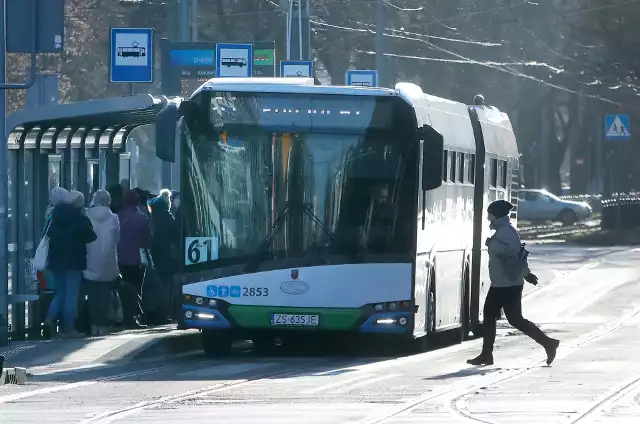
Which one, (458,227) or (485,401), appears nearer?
(485,401)

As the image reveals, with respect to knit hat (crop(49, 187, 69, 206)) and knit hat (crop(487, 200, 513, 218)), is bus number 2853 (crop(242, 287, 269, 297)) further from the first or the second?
knit hat (crop(49, 187, 69, 206))

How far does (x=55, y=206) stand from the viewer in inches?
730

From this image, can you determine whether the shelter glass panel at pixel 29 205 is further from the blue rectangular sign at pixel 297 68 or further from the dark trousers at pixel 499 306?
the blue rectangular sign at pixel 297 68

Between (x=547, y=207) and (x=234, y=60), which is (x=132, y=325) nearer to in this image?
(x=234, y=60)

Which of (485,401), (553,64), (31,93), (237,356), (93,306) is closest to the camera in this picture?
(485,401)

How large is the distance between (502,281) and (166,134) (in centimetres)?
334

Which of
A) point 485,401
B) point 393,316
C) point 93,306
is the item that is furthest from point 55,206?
point 485,401

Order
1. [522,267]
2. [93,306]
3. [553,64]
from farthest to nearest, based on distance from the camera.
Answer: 1. [553,64]
2. [93,306]
3. [522,267]

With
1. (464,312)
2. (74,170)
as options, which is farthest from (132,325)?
(464,312)

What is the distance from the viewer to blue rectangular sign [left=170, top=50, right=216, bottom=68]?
111 feet

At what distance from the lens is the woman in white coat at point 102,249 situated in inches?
755

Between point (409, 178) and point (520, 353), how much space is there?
8.07 feet

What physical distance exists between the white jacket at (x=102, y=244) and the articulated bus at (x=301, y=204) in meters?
2.13

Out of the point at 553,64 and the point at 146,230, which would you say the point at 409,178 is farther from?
the point at 553,64
